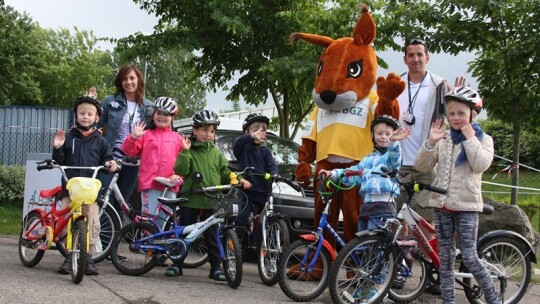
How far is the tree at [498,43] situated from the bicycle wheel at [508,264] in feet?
12.2

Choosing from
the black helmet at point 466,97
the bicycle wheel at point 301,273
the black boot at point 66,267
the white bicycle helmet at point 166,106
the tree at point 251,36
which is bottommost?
the black boot at point 66,267

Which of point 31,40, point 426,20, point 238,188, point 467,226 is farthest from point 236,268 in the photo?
point 31,40

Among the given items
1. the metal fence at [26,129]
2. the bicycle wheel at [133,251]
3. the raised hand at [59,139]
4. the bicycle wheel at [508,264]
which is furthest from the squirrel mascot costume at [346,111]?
the metal fence at [26,129]

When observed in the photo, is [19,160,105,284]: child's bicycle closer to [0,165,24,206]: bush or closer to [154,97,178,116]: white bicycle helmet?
[154,97,178,116]: white bicycle helmet

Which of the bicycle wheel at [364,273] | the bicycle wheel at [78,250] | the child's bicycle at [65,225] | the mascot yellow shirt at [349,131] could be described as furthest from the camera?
the mascot yellow shirt at [349,131]

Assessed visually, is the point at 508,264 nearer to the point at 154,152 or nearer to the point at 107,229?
the point at 154,152

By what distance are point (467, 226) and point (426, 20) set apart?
5.00 metres

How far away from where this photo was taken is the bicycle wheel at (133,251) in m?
6.67

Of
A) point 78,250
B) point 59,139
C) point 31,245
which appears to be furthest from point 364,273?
point 31,245

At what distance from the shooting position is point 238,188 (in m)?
6.73

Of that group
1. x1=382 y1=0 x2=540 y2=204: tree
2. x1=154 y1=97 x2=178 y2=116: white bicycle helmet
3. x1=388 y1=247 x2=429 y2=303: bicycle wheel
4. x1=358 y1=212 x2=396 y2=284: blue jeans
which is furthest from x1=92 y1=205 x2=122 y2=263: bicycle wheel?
x1=382 y1=0 x2=540 y2=204: tree

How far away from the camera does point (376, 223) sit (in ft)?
19.6

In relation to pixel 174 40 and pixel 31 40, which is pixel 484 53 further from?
pixel 31 40

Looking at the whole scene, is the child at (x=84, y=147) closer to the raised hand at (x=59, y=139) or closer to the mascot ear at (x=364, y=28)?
the raised hand at (x=59, y=139)
